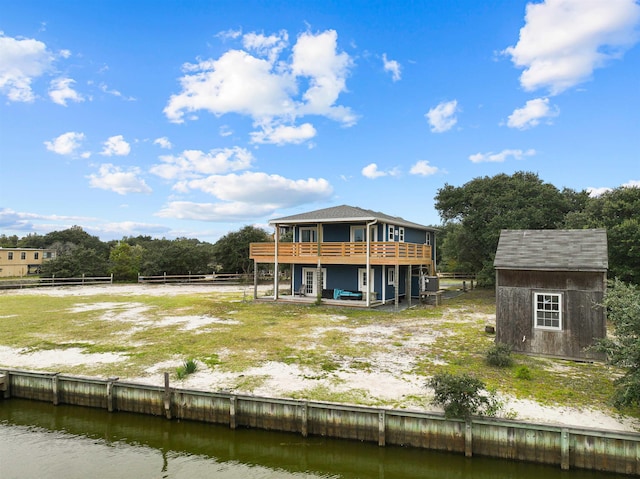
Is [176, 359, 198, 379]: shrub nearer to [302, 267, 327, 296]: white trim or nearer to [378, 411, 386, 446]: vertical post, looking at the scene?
[378, 411, 386, 446]: vertical post

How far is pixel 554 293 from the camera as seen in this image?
1160cm

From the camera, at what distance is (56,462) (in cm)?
713

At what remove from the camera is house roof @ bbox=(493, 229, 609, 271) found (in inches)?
448

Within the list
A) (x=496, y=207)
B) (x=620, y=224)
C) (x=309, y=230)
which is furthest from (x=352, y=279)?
(x=620, y=224)

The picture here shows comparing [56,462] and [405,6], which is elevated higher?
[405,6]

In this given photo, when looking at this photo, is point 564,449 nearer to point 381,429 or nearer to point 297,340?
point 381,429

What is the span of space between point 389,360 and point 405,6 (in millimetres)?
18761

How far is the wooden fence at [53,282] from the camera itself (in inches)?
1340

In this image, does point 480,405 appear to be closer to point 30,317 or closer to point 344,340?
point 344,340

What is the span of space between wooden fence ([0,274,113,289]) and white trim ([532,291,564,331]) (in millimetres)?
39763

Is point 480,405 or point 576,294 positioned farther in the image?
point 576,294

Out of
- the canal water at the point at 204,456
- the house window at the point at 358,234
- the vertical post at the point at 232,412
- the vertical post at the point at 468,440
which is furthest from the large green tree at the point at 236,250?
the vertical post at the point at 468,440

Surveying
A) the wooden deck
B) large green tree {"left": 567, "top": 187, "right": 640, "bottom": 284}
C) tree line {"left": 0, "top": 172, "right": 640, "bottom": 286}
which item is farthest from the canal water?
tree line {"left": 0, "top": 172, "right": 640, "bottom": 286}

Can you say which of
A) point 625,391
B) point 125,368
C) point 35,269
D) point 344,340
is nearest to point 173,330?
point 125,368
